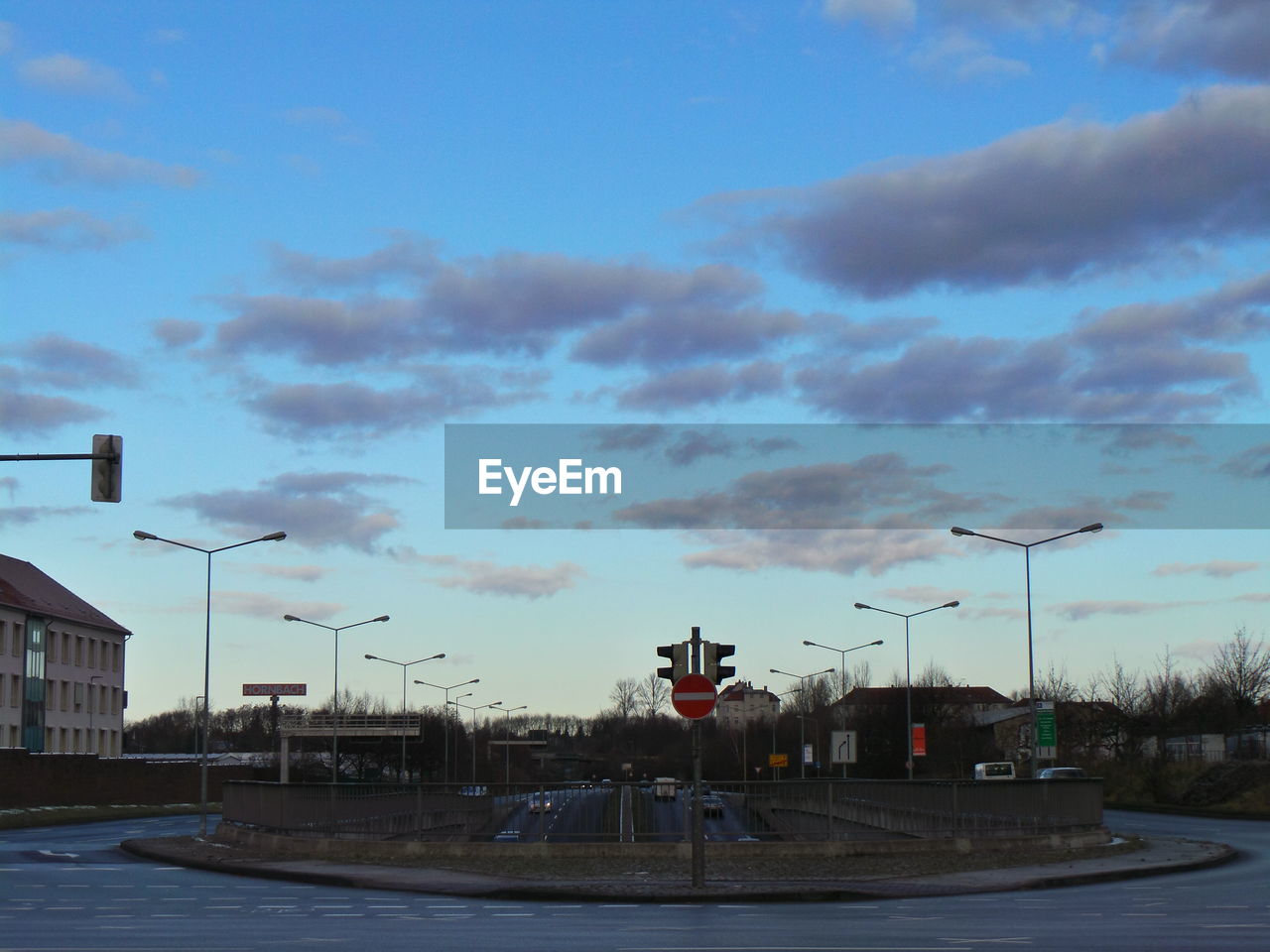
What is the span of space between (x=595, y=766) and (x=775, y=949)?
17818 centimetres

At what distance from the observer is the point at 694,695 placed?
21.2m

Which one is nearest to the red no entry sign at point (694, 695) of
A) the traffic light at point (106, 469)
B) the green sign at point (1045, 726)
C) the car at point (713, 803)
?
the traffic light at point (106, 469)

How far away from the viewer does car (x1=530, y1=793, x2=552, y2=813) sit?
28.4 metres

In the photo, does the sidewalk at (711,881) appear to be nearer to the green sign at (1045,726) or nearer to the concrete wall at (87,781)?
the green sign at (1045,726)

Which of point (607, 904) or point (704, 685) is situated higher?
point (704, 685)

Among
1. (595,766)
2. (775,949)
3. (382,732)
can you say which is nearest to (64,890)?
(775,949)

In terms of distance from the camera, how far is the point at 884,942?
14734mm

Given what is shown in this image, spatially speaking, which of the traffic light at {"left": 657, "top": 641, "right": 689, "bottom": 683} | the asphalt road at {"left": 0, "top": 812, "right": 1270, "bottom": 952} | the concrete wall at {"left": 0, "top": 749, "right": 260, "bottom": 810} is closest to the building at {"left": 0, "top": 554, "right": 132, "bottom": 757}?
the concrete wall at {"left": 0, "top": 749, "right": 260, "bottom": 810}

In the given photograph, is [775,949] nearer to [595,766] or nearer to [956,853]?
[956,853]

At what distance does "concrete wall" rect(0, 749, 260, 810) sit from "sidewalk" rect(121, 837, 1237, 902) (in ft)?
154

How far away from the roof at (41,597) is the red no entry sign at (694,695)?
8145cm

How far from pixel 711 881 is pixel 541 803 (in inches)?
252

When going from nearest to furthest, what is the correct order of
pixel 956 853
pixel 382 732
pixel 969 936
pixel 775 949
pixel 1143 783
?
pixel 775 949 < pixel 969 936 < pixel 956 853 < pixel 1143 783 < pixel 382 732

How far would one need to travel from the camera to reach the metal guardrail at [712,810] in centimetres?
2836
